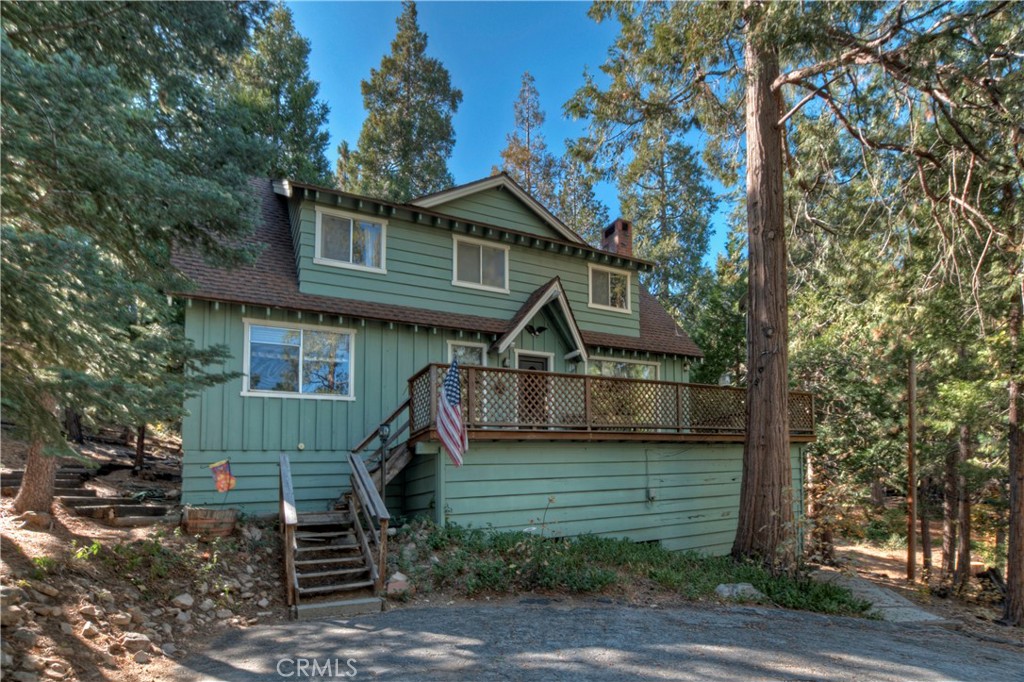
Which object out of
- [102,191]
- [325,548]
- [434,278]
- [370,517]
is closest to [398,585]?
[370,517]

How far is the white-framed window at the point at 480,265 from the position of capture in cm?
1350

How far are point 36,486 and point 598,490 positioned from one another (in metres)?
8.85

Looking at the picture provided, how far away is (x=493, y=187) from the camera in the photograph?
14.2 metres

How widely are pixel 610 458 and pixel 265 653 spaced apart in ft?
24.3

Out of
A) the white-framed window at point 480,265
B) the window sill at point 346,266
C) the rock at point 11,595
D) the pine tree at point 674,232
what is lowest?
the rock at point 11,595

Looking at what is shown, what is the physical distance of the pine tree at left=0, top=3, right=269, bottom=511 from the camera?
505 cm

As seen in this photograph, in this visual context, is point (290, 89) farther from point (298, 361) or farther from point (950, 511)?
point (950, 511)

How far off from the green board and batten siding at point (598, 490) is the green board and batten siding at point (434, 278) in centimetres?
375

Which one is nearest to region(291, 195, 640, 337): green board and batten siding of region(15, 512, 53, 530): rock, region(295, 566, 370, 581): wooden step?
region(15, 512, 53, 530): rock

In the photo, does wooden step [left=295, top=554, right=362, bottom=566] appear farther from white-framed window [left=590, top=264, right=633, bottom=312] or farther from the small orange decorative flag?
white-framed window [left=590, top=264, right=633, bottom=312]

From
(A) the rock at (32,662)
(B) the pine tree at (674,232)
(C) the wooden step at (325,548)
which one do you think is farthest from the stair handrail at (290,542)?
(B) the pine tree at (674,232)

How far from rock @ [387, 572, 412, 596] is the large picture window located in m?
4.41

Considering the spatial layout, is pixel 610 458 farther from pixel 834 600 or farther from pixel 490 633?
pixel 490 633

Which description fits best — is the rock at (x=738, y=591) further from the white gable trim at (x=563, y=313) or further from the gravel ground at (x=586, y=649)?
the white gable trim at (x=563, y=313)
